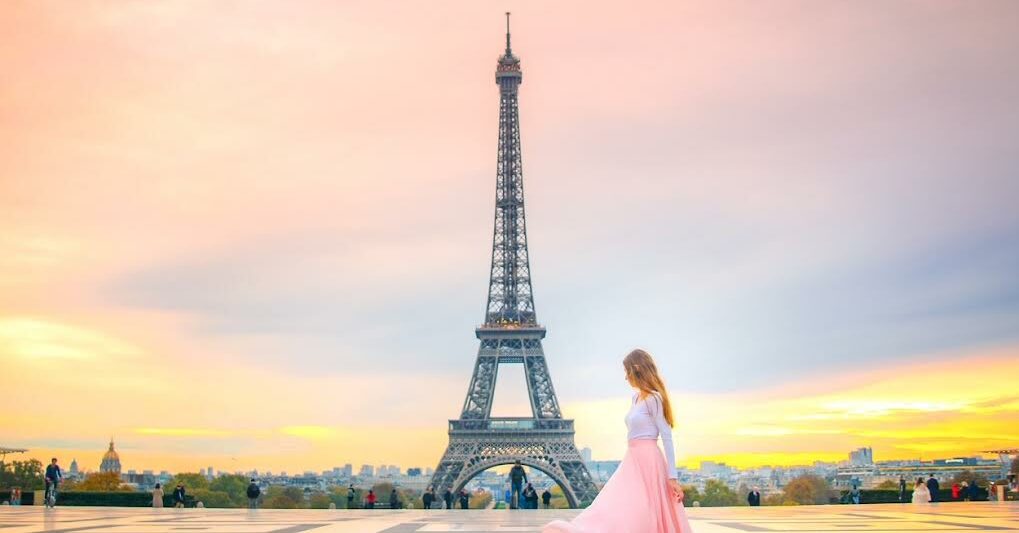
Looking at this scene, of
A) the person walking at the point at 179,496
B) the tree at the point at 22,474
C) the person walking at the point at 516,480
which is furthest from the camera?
the tree at the point at 22,474

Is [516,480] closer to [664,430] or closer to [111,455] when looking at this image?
[664,430]

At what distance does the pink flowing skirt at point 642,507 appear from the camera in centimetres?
791

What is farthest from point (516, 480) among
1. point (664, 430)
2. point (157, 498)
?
point (664, 430)

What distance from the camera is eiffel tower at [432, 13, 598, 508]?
64.9 m

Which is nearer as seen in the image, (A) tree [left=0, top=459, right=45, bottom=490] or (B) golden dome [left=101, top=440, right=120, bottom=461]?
(A) tree [left=0, top=459, right=45, bottom=490]

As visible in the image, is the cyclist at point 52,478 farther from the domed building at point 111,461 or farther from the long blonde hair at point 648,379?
the domed building at point 111,461

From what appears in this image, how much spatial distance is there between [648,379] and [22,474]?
317 ft

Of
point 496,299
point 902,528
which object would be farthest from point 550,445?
point 902,528

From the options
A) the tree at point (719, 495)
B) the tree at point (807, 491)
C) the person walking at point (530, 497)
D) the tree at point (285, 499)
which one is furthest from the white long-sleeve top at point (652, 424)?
the tree at point (719, 495)

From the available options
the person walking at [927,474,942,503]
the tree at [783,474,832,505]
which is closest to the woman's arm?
the person walking at [927,474,942,503]

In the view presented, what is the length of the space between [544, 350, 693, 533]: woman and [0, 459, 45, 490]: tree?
85.6 m

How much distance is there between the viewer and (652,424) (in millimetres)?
7918

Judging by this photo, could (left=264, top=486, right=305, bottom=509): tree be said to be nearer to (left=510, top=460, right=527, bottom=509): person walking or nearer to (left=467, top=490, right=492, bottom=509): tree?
(left=467, top=490, right=492, bottom=509): tree

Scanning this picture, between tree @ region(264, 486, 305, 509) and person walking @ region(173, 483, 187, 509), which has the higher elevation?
person walking @ region(173, 483, 187, 509)
